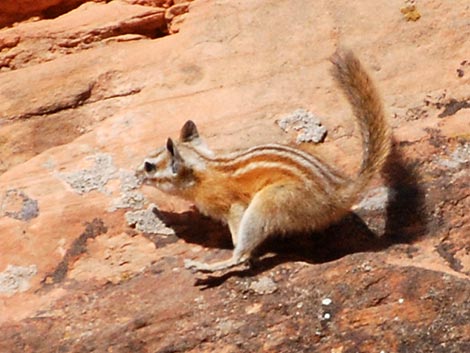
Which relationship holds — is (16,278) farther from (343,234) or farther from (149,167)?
(343,234)

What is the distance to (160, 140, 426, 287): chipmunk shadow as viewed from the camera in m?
5.99

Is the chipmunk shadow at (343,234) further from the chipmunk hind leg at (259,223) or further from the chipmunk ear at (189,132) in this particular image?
the chipmunk ear at (189,132)

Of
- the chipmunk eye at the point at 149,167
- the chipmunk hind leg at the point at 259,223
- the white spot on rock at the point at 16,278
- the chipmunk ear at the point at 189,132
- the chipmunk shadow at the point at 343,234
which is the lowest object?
the white spot on rock at the point at 16,278

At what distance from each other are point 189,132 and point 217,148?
1.09 ft

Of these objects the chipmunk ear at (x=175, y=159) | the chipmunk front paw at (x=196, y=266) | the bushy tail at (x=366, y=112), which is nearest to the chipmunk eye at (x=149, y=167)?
the chipmunk ear at (x=175, y=159)

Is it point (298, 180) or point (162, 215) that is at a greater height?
point (298, 180)

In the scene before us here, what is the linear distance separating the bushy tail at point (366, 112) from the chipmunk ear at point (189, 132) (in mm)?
992

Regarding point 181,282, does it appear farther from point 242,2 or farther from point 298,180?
point 242,2

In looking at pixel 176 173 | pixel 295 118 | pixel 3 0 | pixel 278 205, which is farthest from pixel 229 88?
pixel 3 0

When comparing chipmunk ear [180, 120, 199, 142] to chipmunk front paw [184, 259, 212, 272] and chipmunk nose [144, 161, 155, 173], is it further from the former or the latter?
chipmunk front paw [184, 259, 212, 272]

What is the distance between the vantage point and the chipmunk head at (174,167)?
6344mm

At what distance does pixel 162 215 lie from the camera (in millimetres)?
6504

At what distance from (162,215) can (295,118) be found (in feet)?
3.88

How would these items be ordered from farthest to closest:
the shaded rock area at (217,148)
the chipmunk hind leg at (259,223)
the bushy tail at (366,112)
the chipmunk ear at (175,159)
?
the chipmunk ear at (175,159) < the bushy tail at (366,112) < the chipmunk hind leg at (259,223) < the shaded rock area at (217,148)
